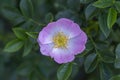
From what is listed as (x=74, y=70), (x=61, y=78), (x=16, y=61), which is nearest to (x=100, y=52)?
(x=74, y=70)

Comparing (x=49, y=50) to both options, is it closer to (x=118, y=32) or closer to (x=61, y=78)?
(x=61, y=78)

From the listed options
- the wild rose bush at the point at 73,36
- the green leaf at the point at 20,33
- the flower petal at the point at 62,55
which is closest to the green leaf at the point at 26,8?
the wild rose bush at the point at 73,36

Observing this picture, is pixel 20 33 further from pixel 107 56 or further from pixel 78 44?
pixel 107 56

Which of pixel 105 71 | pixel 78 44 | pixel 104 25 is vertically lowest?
pixel 105 71

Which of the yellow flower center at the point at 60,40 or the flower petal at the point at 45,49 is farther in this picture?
the yellow flower center at the point at 60,40

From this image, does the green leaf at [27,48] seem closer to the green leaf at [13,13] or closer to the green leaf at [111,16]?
the green leaf at [13,13]

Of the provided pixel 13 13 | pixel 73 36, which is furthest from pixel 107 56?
pixel 13 13

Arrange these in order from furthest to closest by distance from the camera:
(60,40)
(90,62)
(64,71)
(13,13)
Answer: (13,13), (60,40), (90,62), (64,71)
